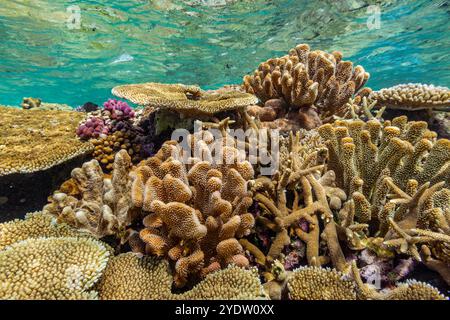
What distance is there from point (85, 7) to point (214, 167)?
1633 centimetres

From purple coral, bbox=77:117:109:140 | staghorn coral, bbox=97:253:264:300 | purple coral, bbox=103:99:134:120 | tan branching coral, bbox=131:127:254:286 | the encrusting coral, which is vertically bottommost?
staghorn coral, bbox=97:253:264:300

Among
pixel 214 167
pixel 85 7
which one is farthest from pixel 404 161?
pixel 85 7

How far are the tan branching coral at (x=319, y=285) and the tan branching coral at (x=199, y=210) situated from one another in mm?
466

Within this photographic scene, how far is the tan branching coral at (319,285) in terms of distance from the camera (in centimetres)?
185

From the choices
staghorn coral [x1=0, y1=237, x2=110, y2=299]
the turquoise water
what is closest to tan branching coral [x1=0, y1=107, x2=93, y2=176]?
staghorn coral [x1=0, y1=237, x2=110, y2=299]

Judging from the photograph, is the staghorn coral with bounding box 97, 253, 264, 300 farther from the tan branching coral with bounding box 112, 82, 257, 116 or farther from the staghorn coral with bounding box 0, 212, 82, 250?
the tan branching coral with bounding box 112, 82, 257, 116

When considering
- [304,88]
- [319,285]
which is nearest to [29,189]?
[319,285]

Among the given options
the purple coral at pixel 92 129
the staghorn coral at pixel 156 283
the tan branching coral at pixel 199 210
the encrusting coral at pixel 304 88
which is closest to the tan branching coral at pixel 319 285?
the staghorn coral at pixel 156 283

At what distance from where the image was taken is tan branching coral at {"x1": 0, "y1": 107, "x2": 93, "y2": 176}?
3.28m

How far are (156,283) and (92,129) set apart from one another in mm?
2874

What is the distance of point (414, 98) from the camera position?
4.32 meters

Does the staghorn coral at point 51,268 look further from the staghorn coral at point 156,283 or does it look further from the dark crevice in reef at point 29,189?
the dark crevice in reef at point 29,189

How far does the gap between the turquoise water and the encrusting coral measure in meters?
10.4

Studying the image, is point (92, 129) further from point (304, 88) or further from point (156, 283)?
point (304, 88)
